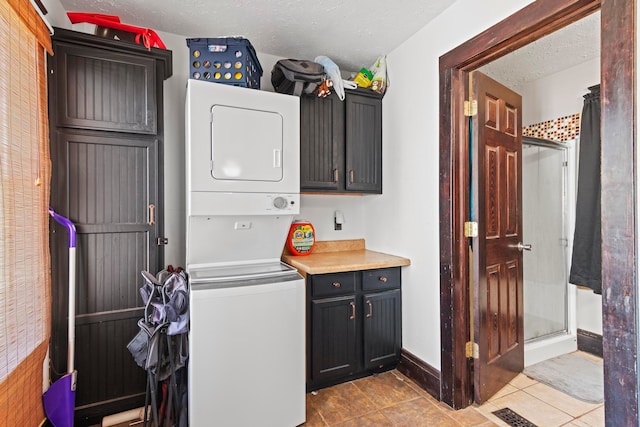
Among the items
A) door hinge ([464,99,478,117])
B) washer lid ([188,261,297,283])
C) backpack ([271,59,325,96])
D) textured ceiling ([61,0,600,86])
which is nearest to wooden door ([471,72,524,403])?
door hinge ([464,99,478,117])

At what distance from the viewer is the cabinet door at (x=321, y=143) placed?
2.36m

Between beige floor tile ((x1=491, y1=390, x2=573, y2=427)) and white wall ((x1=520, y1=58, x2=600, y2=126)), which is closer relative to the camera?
beige floor tile ((x1=491, y1=390, x2=573, y2=427))

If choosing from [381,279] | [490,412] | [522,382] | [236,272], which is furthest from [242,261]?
[522,382]

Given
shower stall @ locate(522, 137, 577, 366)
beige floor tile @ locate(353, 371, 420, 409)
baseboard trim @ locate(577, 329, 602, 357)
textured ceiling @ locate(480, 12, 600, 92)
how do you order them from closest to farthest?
beige floor tile @ locate(353, 371, 420, 409), textured ceiling @ locate(480, 12, 600, 92), baseboard trim @ locate(577, 329, 602, 357), shower stall @ locate(522, 137, 577, 366)

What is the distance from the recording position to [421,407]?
1990 millimetres

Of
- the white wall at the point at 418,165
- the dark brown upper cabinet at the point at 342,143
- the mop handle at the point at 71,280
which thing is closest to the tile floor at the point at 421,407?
the white wall at the point at 418,165

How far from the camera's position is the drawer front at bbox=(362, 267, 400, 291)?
2.29 meters

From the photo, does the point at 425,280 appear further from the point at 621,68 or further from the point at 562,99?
the point at 562,99

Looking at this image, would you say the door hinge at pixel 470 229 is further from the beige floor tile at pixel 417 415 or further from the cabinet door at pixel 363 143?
the beige floor tile at pixel 417 415

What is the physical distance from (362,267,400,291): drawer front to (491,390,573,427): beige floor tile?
3.18 ft

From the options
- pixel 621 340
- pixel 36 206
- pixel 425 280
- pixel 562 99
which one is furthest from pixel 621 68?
pixel 36 206

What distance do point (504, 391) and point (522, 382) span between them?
0.23m

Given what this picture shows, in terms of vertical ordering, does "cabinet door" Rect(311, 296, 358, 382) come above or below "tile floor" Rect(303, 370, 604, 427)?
above

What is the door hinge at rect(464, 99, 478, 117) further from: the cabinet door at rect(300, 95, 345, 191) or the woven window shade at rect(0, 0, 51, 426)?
the woven window shade at rect(0, 0, 51, 426)
